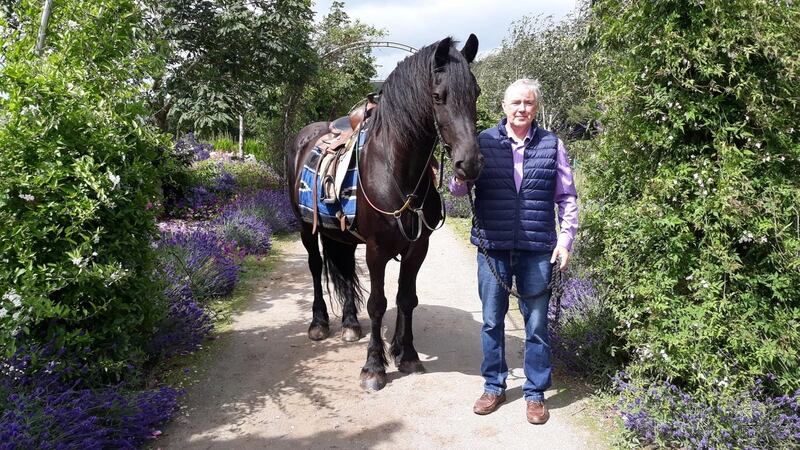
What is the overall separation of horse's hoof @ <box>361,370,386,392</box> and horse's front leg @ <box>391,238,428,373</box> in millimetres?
253

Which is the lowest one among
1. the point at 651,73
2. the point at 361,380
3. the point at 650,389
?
the point at 361,380

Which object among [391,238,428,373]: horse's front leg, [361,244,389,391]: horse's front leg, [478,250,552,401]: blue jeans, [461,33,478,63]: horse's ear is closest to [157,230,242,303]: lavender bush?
[361,244,389,391]: horse's front leg

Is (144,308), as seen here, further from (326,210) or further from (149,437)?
(326,210)

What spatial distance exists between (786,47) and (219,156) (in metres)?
14.4

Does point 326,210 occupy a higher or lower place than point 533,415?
higher

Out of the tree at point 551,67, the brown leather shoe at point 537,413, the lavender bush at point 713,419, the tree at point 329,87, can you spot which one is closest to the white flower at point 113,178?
the brown leather shoe at point 537,413

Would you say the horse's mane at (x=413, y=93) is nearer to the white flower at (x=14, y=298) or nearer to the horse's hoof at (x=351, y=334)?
the horse's hoof at (x=351, y=334)

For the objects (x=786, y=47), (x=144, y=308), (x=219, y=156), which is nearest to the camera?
(x=786, y=47)

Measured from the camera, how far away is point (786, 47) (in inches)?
88.2

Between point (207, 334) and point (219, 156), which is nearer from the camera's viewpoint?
point (207, 334)

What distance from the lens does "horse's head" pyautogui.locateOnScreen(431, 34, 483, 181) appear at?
95.5 inches

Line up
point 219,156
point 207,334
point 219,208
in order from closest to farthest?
point 207,334
point 219,208
point 219,156

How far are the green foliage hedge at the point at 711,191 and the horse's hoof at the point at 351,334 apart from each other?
2.26 meters

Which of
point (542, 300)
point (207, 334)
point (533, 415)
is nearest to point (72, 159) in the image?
point (207, 334)
